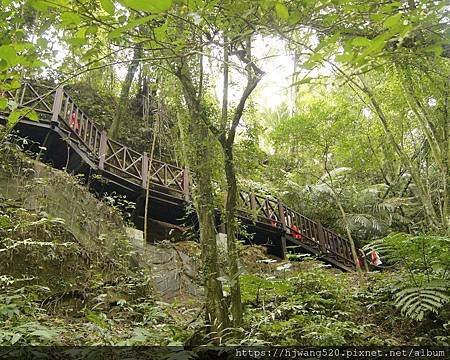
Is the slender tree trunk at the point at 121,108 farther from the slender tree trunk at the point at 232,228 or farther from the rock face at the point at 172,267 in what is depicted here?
the slender tree trunk at the point at 232,228

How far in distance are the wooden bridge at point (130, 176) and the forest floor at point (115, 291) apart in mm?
1238

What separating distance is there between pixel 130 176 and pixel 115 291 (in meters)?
4.03

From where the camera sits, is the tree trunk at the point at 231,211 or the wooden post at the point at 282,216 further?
the wooden post at the point at 282,216

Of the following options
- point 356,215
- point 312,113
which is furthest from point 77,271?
point 356,215

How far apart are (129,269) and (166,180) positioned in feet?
12.4

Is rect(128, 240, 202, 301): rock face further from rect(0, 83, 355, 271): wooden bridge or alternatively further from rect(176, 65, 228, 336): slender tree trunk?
rect(176, 65, 228, 336): slender tree trunk

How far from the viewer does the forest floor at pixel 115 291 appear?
3336 mm

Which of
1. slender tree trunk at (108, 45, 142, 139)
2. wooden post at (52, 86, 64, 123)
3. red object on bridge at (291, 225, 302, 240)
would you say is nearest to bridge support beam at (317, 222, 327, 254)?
red object on bridge at (291, 225, 302, 240)

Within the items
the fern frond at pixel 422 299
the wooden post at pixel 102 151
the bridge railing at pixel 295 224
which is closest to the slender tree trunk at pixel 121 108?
the wooden post at pixel 102 151

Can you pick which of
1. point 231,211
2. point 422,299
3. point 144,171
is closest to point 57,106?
point 144,171

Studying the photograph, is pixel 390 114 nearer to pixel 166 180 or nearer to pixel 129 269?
pixel 166 180

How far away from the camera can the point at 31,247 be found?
16.1ft

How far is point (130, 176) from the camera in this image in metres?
9.05

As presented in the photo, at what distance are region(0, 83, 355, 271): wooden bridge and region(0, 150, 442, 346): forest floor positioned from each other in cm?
124
